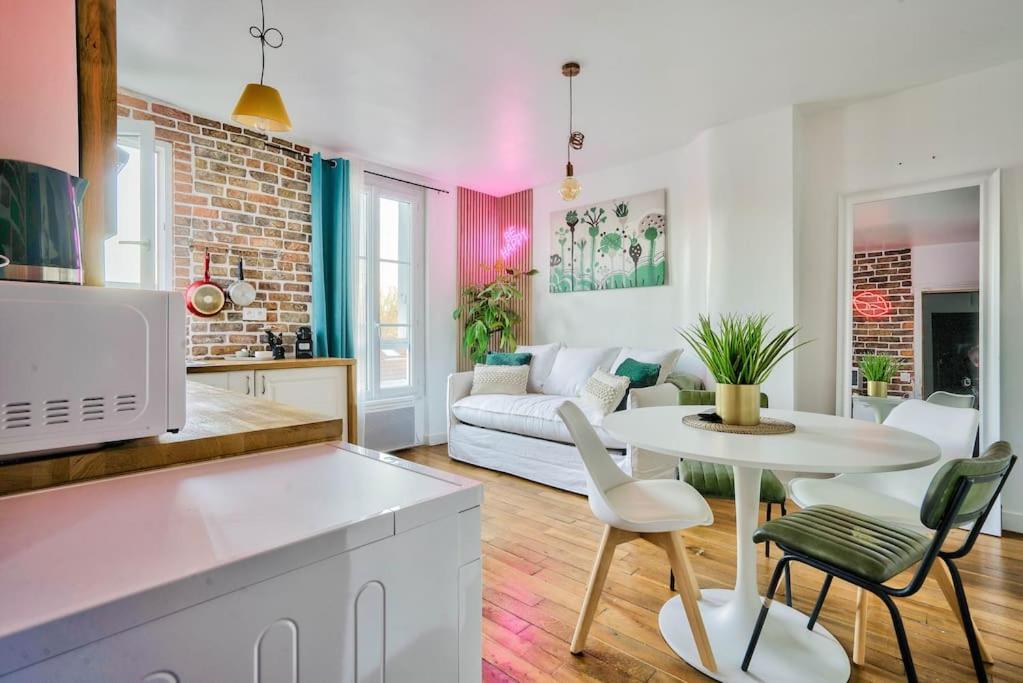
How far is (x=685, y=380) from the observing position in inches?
139

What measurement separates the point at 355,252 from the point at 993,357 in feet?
13.7

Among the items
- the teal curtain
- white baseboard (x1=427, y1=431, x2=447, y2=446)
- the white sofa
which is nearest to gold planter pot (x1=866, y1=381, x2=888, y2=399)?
the white sofa

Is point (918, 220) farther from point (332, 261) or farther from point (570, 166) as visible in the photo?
point (332, 261)

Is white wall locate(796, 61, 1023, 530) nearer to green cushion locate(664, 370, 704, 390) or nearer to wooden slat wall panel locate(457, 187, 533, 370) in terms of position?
green cushion locate(664, 370, 704, 390)

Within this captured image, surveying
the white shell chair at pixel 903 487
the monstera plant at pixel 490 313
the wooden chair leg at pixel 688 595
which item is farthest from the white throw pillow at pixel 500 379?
the wooden chair leg at pixel 688 595

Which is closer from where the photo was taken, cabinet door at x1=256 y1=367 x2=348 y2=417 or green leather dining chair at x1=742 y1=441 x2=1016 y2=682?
green leather dining chair at x1=742 y1=441 x2=1016 y2=682

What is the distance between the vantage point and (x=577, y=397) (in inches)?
151

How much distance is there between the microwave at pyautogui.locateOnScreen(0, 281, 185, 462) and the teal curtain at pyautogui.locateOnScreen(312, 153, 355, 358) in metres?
3.04

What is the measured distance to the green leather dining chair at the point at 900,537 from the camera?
1.15 m

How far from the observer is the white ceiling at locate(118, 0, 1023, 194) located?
219cm

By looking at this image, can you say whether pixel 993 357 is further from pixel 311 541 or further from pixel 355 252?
pixel 355 252

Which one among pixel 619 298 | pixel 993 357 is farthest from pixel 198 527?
pixel 619 298

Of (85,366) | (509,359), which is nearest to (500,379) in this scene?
(509,359)

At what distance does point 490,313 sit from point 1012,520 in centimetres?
379
